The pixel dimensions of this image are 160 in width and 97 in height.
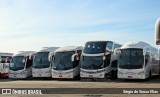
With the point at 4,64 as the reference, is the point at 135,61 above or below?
above

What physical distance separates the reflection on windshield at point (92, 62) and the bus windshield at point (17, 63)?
7891mm

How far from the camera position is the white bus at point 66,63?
1273 inches

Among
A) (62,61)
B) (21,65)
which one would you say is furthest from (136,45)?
(21,65)

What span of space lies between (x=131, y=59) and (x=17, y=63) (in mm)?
12294

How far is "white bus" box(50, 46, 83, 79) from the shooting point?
32344 mm

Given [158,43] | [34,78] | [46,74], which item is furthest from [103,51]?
[158,43]

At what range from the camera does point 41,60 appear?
117ft

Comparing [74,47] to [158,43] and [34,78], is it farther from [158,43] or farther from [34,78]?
[158,43]

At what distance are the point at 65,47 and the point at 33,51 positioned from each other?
5951mm

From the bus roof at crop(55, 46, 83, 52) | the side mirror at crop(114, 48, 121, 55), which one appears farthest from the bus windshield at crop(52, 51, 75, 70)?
the side mirror at crop(114, 48, 121, 55)

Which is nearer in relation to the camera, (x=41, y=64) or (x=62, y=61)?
(x=62, y=61)

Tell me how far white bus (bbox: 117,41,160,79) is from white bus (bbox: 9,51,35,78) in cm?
1043

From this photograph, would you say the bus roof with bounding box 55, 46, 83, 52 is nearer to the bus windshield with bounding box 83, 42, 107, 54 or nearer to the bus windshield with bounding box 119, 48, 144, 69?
the bus windshield with bounding box 83, 42, 107, 54

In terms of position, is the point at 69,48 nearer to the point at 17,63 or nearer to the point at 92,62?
the point at 92,62
